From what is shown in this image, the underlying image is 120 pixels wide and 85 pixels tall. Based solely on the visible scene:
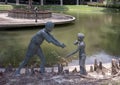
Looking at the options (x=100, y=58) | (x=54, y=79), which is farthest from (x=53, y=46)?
(x=54, y=79)

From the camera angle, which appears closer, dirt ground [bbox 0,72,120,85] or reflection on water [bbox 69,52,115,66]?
dirt ground [bbox 0,72,120,85]

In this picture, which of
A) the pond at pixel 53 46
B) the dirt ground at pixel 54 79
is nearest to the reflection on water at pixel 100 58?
the pond at pixel 53 46

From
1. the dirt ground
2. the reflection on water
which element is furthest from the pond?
the dirt ground

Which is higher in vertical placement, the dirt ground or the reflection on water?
the dirt ground

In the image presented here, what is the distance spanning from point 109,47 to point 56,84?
1009cm

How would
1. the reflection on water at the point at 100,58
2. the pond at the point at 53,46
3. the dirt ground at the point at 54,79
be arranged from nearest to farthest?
the dirt ground at the point at 54,79 < the reflection on water at the point at 100,58 < the pond at the point at 53,46

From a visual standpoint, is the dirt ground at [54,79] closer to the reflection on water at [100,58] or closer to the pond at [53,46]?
the pond at [53,46]

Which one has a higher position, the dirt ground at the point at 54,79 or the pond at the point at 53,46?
the dirt ground at the point at 54,79

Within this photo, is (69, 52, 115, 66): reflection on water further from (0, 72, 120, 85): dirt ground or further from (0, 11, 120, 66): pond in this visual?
(0, 72, 120, 85): dirt ground

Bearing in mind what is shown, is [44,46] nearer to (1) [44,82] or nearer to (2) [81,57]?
(2) [81,57]

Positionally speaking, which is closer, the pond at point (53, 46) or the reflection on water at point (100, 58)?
the reflection on water at point (100, 58)

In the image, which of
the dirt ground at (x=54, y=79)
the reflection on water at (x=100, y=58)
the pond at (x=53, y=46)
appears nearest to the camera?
the dirt ground at (x=54, y=79)

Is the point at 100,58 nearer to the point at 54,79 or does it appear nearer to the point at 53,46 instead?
the point at 53,46

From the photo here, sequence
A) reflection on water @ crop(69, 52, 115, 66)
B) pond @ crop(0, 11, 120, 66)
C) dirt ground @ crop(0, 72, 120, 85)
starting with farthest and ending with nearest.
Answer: pond @ crop(0, 11, 120, 66), reflection on water @ crop(69, 52, 115, 66), dirt ground @ crop(0, 72, 120, 85)
